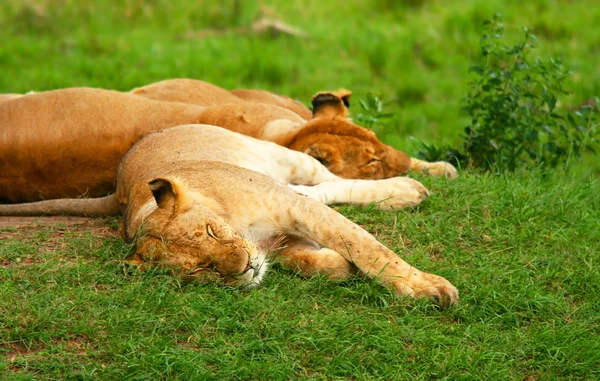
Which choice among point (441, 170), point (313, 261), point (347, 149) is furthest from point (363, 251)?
point (441, 170)

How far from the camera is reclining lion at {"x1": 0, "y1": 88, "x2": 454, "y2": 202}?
570cm

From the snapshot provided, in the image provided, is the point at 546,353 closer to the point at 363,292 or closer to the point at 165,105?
the point at 363,292

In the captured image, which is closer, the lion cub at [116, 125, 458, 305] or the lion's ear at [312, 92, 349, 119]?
the lion cub at [116, 125, 458, 305]

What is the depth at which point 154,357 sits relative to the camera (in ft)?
11.8

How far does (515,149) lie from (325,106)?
143 cm

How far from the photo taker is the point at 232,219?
14.0 feet

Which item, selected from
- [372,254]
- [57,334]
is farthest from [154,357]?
[372,254]

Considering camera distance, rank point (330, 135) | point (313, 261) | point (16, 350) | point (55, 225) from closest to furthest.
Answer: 1. point (16, 350)
2. point (313, 261)
3. point (55, 225)
4. point (330, 135)

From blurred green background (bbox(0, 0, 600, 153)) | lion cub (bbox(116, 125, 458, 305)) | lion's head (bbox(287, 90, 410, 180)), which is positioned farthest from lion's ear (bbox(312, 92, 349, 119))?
blurred green background (bbox(0, 0, 600, 153))

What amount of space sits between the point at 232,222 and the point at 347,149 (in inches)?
66.2

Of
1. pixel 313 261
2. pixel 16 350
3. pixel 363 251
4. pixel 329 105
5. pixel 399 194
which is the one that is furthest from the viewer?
pixel 329 105

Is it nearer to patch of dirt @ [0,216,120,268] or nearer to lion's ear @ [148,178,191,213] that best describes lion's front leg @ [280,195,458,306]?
lion's ear @ [148,178,191,213]

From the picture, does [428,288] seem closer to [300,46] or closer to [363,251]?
[363,251]

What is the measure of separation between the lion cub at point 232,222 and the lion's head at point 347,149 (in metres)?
0.49
